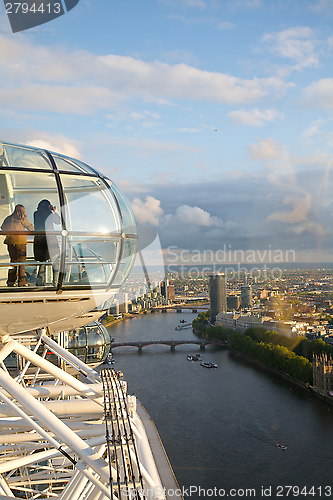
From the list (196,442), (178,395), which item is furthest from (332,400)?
(196,442)

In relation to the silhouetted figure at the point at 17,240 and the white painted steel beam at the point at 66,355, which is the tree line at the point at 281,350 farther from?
the silhouetted figure at the point at 17,240

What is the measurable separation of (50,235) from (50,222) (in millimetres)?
63

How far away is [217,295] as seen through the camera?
167ft

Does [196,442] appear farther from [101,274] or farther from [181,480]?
[101,274]

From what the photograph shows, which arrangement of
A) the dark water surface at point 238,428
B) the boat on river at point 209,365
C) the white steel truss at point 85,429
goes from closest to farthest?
the white steel truss at point 85,429
the dark water surface at point 238,428
the boat on river at point 209,365

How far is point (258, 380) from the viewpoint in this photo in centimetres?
2144

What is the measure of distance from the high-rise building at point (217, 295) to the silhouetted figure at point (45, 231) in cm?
Answer: 4651

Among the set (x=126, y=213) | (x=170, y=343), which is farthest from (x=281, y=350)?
(x=126, y=213)

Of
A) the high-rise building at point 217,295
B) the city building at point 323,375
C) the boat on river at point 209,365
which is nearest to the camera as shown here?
the city building at point 323,375

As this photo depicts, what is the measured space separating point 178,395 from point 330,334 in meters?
18.9

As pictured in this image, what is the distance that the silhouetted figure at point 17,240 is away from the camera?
198 centimetres
